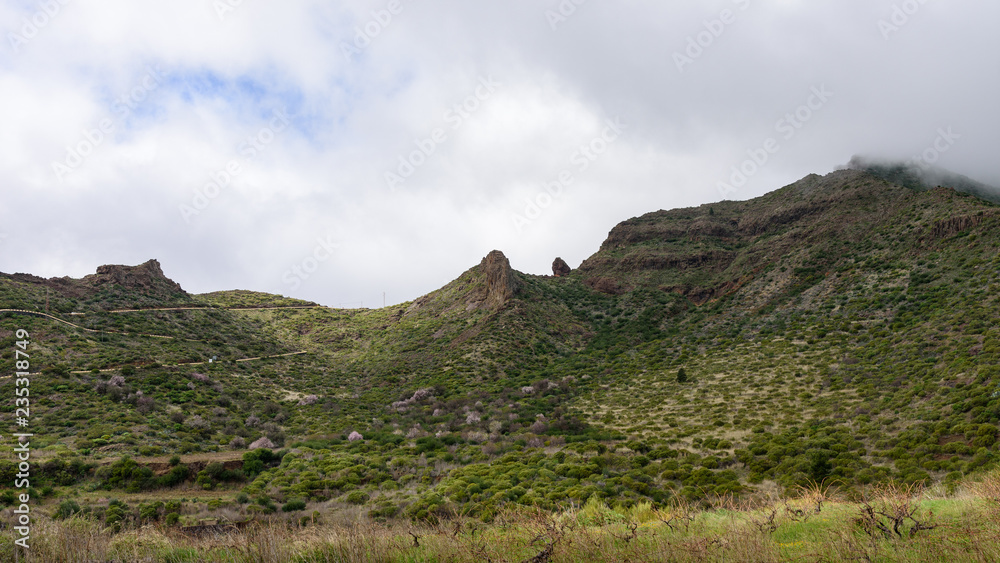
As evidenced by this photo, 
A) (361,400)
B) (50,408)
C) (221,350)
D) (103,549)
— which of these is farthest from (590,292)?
(103,549)

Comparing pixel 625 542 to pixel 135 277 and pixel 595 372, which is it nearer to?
pixel 595 372

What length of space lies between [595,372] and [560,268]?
36795 mm

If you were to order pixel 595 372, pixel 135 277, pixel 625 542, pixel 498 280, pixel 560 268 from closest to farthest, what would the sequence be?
pixel 625 542, pixel 595 372, pixel 135 277, pixel 498 280, pixel 560 268

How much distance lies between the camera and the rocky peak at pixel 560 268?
8194cm

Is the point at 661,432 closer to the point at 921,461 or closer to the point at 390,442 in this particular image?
the point at 921,461

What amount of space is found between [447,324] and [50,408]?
131 ft

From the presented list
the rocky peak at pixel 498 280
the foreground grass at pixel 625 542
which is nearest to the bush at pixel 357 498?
the foreground grass at pixel 625 542

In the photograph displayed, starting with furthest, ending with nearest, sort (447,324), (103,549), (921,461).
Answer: (447,324), (921,461), (103,549)

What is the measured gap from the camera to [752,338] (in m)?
44.8

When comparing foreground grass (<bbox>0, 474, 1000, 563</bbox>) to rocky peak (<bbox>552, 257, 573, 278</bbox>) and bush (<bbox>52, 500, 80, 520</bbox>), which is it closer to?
bush (<bbox>52, 500, 80, 520</bbox>)

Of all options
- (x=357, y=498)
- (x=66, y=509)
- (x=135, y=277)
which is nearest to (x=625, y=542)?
(x=357, y=498)

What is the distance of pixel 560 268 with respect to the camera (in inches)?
3260

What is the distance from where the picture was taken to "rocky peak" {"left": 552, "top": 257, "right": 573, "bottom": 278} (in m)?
81.9

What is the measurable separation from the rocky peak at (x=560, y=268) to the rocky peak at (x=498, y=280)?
17.7 metres
